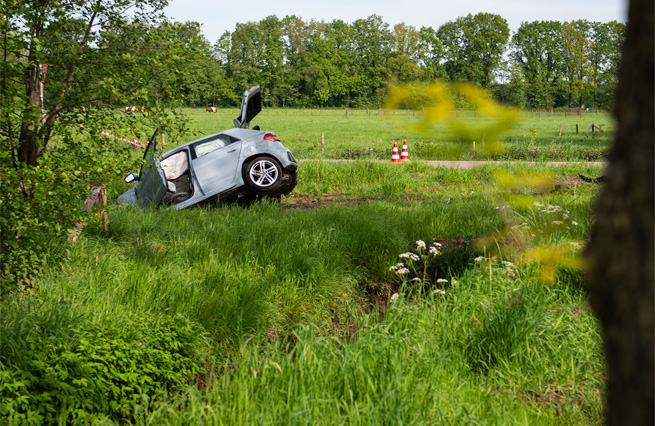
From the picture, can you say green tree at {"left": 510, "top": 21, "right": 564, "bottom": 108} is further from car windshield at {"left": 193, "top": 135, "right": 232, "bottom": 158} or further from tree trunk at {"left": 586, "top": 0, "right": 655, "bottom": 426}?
car windshield at {"left": 193, "top": 135, "right": 232, "bottom": 158}

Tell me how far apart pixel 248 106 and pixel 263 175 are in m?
1.23

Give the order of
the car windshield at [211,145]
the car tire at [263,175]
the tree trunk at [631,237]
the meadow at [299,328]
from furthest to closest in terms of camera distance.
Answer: the car windshield at [211,145]
the car tire at [263,175]
the meadow at [299,328]
the tree trunk at [631,237]

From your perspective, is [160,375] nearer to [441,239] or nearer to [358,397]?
[358,397]

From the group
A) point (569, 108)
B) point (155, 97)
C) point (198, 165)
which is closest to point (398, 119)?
point (155, 97)

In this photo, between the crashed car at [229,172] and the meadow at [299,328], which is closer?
the meadow at [299,328]

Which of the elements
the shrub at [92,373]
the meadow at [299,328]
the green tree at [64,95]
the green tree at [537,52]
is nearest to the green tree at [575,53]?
the green tree at [537,52]

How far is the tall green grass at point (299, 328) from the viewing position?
3074 mm

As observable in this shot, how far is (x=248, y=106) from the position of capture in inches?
360

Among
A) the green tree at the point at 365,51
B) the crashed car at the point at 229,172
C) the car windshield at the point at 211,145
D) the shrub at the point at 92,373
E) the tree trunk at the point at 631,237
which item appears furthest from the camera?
the green tree at the point at 365,51

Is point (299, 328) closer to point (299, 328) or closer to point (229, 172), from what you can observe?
point (299, 328)

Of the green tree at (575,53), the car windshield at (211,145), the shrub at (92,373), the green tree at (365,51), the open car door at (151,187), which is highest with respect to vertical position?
the green tree at (365,51)

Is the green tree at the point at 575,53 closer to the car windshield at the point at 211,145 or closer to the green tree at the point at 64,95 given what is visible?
the green tree at the point at 64,95

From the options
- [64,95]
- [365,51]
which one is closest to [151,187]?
[64,95]

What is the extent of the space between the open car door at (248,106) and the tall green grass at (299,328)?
256 centimetres
